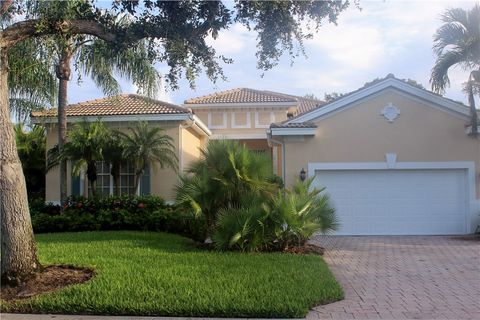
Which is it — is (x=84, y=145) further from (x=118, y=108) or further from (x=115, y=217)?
(x=118, y=108)

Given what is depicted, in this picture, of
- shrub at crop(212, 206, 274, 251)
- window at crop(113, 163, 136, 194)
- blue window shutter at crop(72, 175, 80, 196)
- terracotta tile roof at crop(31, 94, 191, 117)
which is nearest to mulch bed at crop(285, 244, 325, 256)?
shrub at crop(212, 206, 274, 251)

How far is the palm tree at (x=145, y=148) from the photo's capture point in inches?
602

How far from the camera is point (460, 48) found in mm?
14055

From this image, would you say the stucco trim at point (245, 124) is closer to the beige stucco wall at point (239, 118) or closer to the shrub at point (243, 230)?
the beige stucco wall at point (239, 118)

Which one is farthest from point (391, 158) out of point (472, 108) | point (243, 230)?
point (243, 230)

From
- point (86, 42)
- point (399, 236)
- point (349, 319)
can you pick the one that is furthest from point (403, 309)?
point (86, 42)

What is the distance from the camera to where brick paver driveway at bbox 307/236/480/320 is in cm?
657

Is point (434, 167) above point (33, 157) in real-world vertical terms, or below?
below

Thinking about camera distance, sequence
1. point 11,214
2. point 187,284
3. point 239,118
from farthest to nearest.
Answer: point 239,118 → point 11,214 → point 187,284

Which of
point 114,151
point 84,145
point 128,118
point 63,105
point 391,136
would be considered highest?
point 63,105

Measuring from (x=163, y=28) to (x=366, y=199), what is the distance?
29.8 ft

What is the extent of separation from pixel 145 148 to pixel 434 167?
881 cm

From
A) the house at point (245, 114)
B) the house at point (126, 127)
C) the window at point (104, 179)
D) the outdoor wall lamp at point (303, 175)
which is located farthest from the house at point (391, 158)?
the house at point (245, 114)

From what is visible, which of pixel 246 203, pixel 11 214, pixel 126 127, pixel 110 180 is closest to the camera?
pixel 11 214
